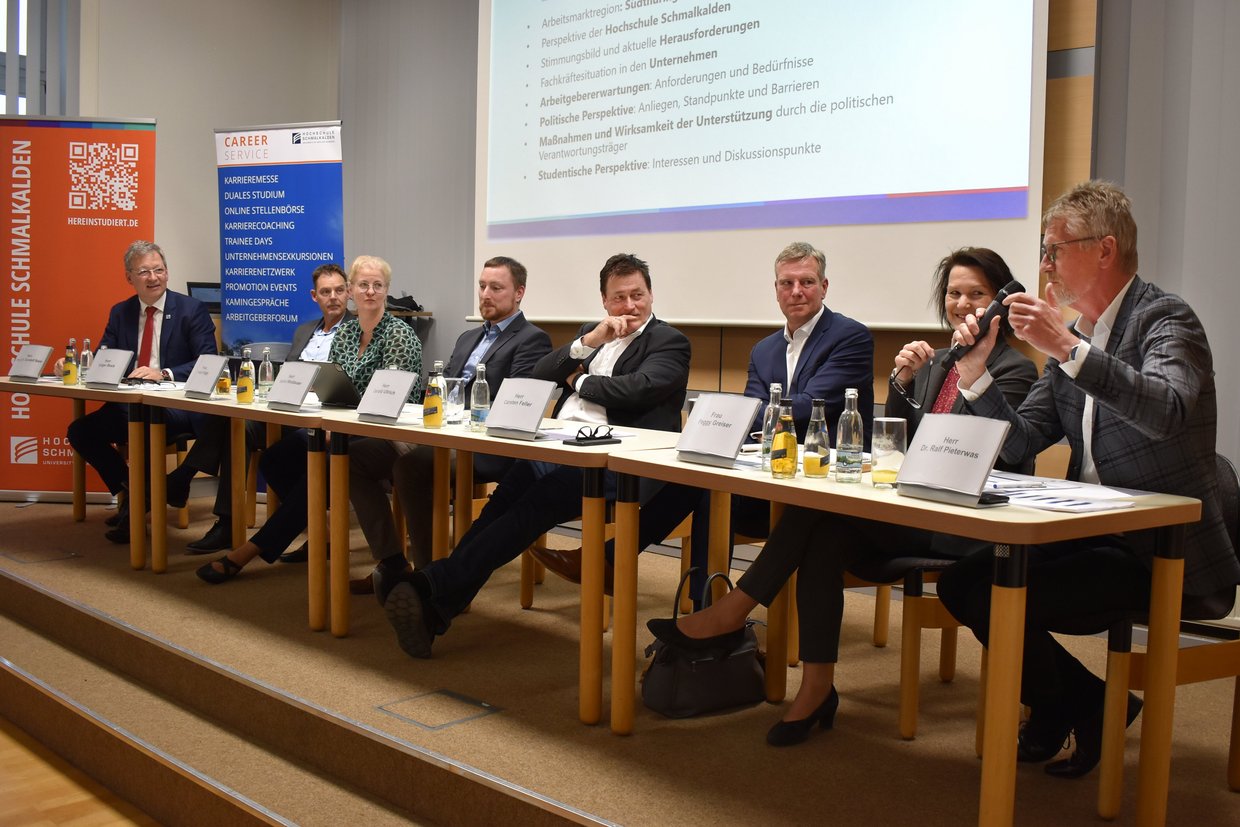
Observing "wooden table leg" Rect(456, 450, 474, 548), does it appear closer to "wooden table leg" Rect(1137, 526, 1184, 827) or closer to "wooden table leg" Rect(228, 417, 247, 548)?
"wooden table leg" Rect(228, 417, 247, 548)

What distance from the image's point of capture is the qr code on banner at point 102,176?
492cm

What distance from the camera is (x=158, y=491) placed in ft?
11.7

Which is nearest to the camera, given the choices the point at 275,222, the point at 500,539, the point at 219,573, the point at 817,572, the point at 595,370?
the point at 817,572

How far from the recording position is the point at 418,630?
259cm

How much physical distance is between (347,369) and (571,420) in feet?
3.35

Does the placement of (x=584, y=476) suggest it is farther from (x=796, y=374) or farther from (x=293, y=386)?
(x=293, y=386)

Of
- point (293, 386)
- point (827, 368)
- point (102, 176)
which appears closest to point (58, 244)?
point (102, 176)

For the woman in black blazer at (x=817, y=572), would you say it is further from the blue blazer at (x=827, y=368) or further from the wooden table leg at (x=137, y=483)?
the wooden table leg at (x=137, y=483)

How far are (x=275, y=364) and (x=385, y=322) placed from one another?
1.28m

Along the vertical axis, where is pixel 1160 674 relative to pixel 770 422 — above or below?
below

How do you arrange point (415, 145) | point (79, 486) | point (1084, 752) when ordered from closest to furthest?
point (1084, 752), point (79, 486), point (415, 145)

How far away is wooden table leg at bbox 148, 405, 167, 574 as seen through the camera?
11.6ft

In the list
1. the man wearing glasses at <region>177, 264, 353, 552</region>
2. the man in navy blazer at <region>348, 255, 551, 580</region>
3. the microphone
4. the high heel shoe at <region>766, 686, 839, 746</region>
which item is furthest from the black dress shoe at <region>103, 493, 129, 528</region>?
the microphone

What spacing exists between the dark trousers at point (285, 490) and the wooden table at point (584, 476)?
604 millimetres
